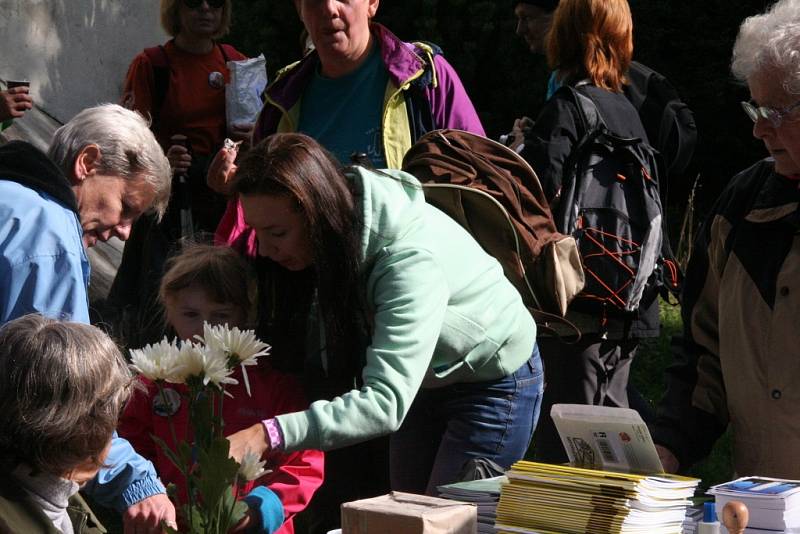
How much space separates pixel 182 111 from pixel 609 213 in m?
2.00

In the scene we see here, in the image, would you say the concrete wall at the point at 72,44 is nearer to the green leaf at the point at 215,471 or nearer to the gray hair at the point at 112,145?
the gray hair at the point at 112,145

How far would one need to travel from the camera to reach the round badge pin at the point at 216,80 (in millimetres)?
5344

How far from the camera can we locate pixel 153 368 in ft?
7.34

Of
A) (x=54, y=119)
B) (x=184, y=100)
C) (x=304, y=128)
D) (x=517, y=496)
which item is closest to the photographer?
(x=517, y=496)

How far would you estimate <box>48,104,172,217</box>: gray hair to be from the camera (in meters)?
3.09

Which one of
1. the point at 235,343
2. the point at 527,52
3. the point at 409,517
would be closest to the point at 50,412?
the point at 235,343

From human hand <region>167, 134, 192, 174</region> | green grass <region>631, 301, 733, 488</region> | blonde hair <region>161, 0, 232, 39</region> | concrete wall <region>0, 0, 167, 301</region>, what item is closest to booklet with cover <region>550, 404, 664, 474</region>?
human hand <region>167, 134, 192, 174</region>

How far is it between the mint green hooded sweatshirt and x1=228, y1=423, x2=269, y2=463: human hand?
0.05m

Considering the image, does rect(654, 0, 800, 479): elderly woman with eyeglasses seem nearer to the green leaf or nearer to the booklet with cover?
the booklet with cover

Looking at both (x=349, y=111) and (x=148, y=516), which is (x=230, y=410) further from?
(x=349, y=111)

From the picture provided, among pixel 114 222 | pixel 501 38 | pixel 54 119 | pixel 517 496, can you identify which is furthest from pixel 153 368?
pixel 501 38

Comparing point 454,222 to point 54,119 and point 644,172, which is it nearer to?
point 644,172

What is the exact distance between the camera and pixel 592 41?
4.39m

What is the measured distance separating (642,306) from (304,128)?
4.26 ft
